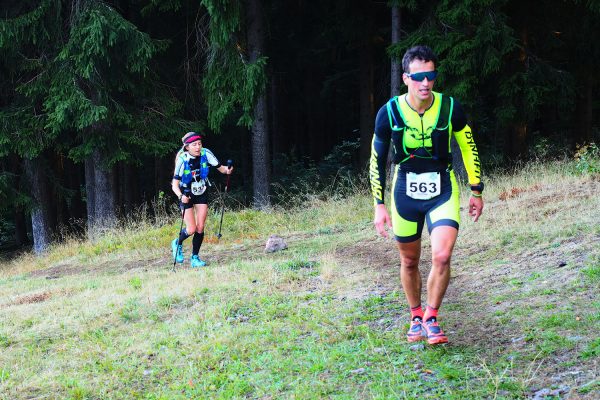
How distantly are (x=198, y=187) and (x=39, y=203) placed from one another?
954 cm

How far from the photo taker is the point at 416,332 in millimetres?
5320

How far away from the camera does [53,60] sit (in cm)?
1617

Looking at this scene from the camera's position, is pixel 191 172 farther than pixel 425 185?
Yes

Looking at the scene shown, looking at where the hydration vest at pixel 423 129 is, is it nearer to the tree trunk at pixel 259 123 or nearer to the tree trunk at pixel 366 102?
the tree trunk at pixel 259 123

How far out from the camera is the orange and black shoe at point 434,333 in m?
5.00

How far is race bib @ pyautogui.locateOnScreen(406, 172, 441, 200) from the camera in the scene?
5.07m

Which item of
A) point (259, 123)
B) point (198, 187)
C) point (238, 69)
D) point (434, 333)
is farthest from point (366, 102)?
point (434, 333)

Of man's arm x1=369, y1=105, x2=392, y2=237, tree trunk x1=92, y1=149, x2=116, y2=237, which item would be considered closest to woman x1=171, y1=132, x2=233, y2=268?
man's arm x1=369, y1=105, x2=392, y2=237

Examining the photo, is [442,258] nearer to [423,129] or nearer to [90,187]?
[423,129]

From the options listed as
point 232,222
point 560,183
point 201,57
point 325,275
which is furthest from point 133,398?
point 201,57

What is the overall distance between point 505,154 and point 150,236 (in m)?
11.1

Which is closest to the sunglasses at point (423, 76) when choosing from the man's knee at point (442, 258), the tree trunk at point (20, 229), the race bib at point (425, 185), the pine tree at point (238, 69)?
the race bib at point (425, 185)

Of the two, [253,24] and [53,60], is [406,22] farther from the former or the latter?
[53,60]

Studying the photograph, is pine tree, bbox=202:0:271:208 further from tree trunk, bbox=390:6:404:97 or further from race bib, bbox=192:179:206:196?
race bib, bbox=192:179:206:196
